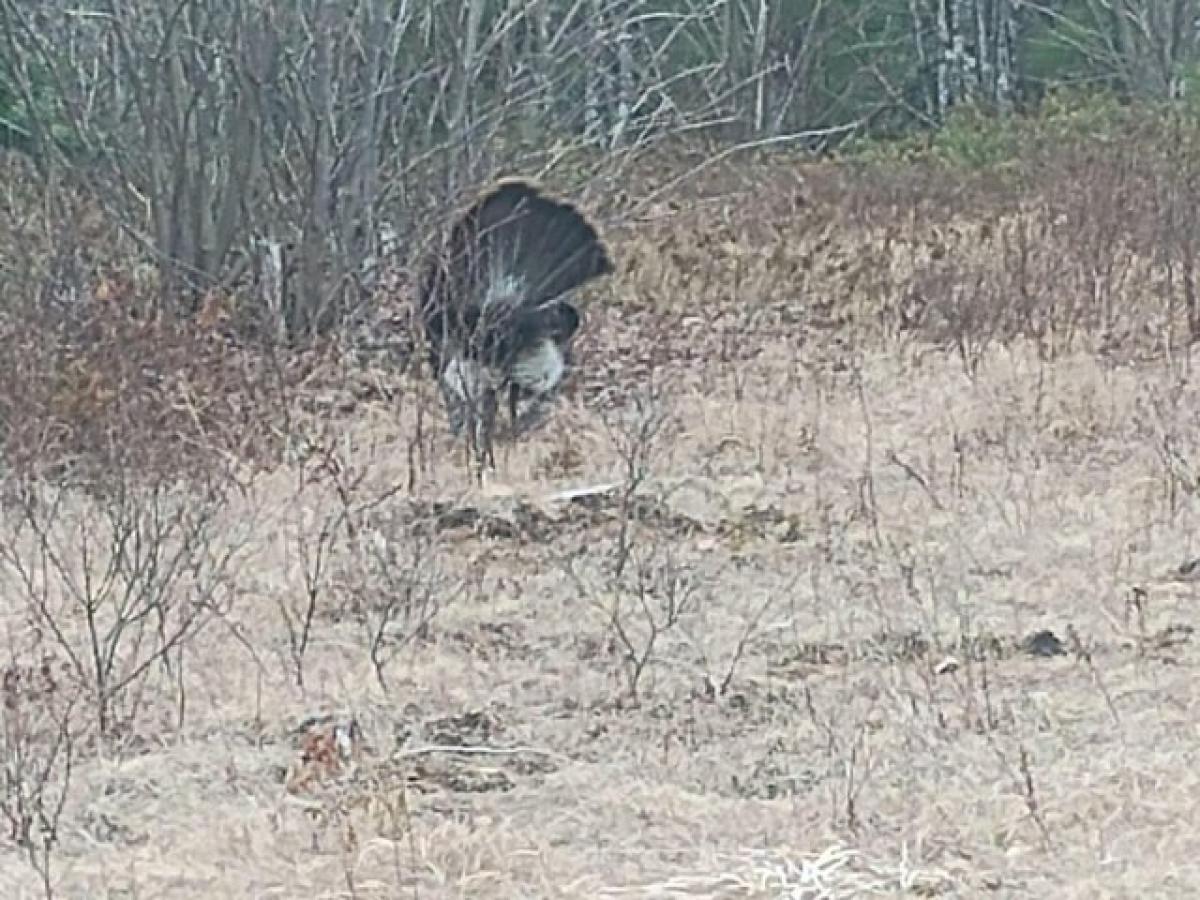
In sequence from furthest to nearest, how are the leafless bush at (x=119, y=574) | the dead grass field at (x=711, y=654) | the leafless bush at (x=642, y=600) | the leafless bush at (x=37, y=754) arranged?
the leafless bush at (x=642, y=600) → the leafless bush at (x=119, y=574) → the leafless bush at (x=37, y=754) → the dead grass field at (x=711, y=654)

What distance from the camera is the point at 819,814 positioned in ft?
17.9

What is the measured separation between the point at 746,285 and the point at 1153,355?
3.62 meters

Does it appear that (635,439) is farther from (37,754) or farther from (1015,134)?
(1015,134)

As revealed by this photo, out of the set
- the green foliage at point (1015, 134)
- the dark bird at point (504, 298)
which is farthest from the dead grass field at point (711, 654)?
the green foliage at point (1015, 134)

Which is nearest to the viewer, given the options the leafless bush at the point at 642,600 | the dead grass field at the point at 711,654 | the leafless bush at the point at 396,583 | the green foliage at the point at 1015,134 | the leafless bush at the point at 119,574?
the dead grass field at the point at 711,654

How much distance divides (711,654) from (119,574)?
6.25ft

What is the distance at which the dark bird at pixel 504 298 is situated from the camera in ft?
34.9

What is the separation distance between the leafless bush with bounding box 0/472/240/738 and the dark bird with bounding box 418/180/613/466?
1.83 m

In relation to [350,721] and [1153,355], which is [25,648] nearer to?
[350,721]

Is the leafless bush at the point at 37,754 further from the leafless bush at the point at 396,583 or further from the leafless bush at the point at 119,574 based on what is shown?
the leafless bush at the point at 396,583

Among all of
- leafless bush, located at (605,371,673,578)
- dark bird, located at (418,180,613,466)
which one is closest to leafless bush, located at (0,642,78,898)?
leafless bush, located at (605,371,673,578)

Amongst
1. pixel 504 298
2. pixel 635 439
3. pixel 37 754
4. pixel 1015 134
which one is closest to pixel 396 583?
pixel 37 754

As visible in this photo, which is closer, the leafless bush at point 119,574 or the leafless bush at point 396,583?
the leafless bush at point 119,574

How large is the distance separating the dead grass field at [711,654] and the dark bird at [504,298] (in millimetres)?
278
